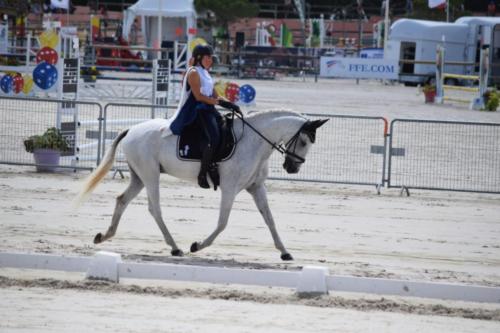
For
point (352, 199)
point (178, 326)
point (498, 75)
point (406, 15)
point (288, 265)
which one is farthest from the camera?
point (406, 15)

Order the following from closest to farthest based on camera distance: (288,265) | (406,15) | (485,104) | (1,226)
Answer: (288,265) < (1,226) < (485,104) < (406,15)

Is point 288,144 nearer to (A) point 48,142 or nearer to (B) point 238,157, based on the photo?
(B) point 238,157

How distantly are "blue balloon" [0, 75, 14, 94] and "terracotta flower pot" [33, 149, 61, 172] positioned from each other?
12.6 m

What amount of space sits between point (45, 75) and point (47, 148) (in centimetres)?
149

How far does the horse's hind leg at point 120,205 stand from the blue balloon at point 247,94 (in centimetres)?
2104

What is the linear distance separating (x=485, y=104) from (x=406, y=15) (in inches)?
1447

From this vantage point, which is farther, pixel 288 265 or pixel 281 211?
pixel 281 211

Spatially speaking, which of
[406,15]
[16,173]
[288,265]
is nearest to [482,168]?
[16,173]

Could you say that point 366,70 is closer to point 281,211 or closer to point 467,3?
point 467,3

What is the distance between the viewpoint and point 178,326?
793cm

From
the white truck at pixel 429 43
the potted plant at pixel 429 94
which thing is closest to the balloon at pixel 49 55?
the potted plant at pixel 429 94

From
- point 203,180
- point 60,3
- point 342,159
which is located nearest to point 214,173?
point 203,180

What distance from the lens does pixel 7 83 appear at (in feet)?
101

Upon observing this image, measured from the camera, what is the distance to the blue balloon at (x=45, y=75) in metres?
19.0
